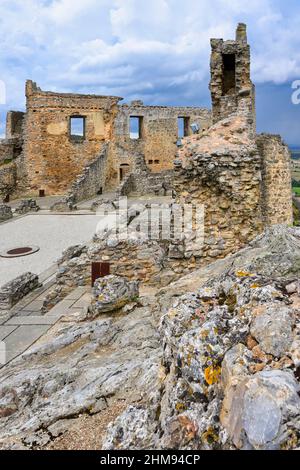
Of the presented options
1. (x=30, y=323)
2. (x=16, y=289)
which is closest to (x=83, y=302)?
(x=30, y=323)

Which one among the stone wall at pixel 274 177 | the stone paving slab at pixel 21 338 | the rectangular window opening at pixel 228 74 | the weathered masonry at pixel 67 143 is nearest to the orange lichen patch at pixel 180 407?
the stone paving slab at pixel 21 338

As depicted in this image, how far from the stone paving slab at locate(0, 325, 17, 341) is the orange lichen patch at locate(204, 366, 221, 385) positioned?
425cm

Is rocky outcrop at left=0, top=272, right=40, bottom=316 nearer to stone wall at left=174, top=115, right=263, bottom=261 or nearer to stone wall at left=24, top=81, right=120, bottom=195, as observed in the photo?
stone wall at left=174, top=115, right=263, bottom=261

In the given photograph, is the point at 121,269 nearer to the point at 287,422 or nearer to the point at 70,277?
the point at 70,277

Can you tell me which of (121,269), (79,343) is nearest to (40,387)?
(79,343)

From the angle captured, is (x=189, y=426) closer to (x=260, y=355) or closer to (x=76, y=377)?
(x=260, y=355)

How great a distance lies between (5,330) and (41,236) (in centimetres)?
821

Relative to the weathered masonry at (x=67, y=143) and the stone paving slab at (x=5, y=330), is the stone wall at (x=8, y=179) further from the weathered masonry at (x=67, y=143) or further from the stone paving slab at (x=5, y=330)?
the stone paving slab at (x=5, y=330)

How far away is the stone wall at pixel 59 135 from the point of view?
81.9ft

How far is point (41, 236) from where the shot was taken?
13.7 m

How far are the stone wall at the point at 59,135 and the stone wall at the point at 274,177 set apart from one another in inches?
601

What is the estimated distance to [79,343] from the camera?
396 cm

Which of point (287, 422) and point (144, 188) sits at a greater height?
point (144, 188)
